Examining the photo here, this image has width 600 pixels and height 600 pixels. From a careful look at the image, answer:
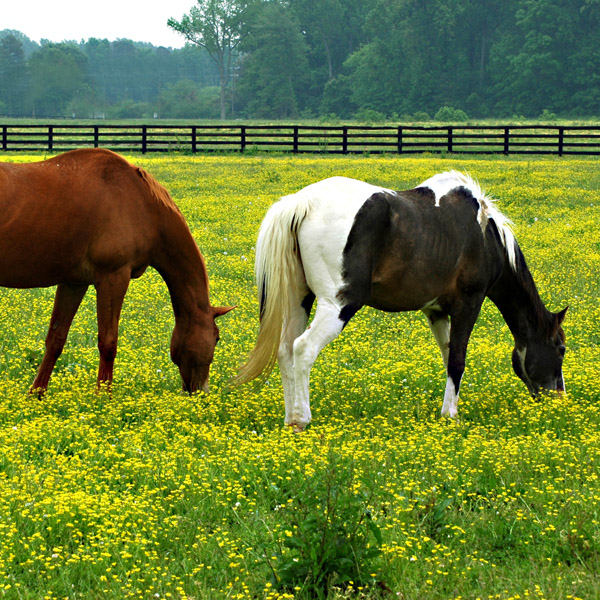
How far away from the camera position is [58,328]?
718cm

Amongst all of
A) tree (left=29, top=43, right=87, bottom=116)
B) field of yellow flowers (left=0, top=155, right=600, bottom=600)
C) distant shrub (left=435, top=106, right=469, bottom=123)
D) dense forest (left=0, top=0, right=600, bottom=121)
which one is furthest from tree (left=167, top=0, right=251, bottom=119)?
field of yellow flowers (left=0, top=155, right=600, bottom=600)

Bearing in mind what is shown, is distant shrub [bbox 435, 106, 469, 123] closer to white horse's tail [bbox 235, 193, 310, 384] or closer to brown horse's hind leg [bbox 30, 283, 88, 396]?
brown horse's hind leg [bbox 30, 283, 88, 396]

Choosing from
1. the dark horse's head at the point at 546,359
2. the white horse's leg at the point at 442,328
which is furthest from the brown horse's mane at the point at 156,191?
the dark horse's head at the point at 546,359

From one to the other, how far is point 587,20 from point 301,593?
87.3m

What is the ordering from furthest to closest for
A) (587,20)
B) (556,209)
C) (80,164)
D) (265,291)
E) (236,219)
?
(587,20) < (556,209) < (236,219) < (80,164) < (265,291)

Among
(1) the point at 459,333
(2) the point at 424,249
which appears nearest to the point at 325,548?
(2) the point at 424,249

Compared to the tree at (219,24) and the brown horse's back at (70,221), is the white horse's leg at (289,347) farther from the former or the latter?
the tree at (219,24)

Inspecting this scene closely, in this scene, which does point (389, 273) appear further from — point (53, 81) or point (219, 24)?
point (53, 81)

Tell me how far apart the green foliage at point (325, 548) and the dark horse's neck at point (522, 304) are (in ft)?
11.6

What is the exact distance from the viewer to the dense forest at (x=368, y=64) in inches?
3260

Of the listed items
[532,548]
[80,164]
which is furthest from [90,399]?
[532,548]

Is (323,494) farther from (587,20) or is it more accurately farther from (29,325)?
(587,20)

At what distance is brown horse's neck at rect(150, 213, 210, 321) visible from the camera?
718 centimetres

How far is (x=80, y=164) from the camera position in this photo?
7062 mm
